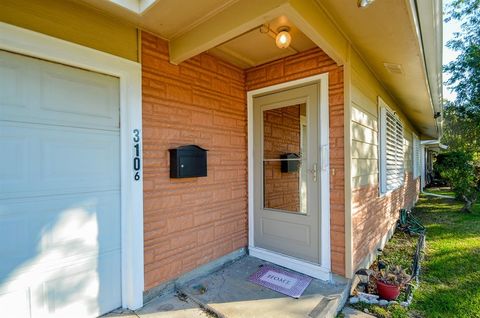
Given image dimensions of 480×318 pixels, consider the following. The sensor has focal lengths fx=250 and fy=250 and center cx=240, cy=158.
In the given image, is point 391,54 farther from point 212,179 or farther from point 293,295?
point 293,295

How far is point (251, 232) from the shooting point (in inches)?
134

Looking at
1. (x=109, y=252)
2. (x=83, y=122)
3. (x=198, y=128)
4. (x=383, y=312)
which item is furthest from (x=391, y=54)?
(x=109, y=252)

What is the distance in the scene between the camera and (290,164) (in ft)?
10.2

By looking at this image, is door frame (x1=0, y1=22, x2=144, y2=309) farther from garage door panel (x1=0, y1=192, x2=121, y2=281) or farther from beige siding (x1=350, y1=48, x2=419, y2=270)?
beige siding (x1=350, y1=48, x2=419, y2=270)

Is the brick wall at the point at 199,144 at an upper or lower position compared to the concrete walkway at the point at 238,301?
upper

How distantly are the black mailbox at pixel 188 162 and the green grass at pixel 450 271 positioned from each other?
99.0 inches

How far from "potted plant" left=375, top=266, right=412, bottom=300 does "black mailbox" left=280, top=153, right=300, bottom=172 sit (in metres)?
1.44

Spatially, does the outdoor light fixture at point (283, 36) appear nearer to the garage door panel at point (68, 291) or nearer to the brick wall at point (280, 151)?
the brick wall at point (280, 151)

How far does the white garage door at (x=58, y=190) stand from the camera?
166 cm

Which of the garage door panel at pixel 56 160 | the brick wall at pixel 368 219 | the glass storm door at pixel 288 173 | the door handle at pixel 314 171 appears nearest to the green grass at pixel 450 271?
the brick wall at pixel 368 219

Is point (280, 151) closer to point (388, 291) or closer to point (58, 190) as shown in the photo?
point (388, 291)

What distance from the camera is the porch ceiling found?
186 centimetres

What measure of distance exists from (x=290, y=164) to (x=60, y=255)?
95.4 inches

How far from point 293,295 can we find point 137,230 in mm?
1606
